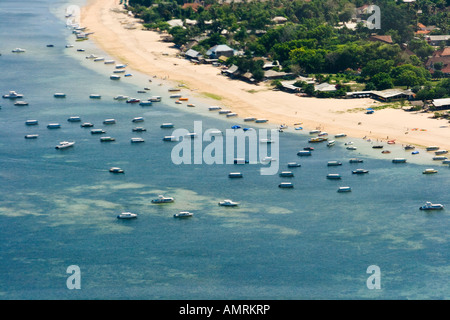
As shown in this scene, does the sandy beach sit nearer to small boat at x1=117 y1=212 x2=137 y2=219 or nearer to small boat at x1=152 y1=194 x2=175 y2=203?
small boat at x1=152 y1=194 x2=175 y2=203

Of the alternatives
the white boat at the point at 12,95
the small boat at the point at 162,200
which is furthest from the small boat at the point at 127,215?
the white boat at the point at 12,95

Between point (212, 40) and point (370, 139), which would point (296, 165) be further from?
point (212, 40)

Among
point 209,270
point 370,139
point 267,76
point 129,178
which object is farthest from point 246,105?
point 209,270

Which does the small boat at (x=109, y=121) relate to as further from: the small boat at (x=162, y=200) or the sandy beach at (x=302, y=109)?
the small boat at (x=162, y=200)

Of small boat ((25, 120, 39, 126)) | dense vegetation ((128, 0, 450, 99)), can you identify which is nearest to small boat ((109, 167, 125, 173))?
small boat ((25, 120, 39, 126))

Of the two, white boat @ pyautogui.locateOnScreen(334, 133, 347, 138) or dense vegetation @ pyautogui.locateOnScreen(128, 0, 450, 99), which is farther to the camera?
dense vegetation @ pyautogui.locateOnScreen(128, 0, 450, 99)
